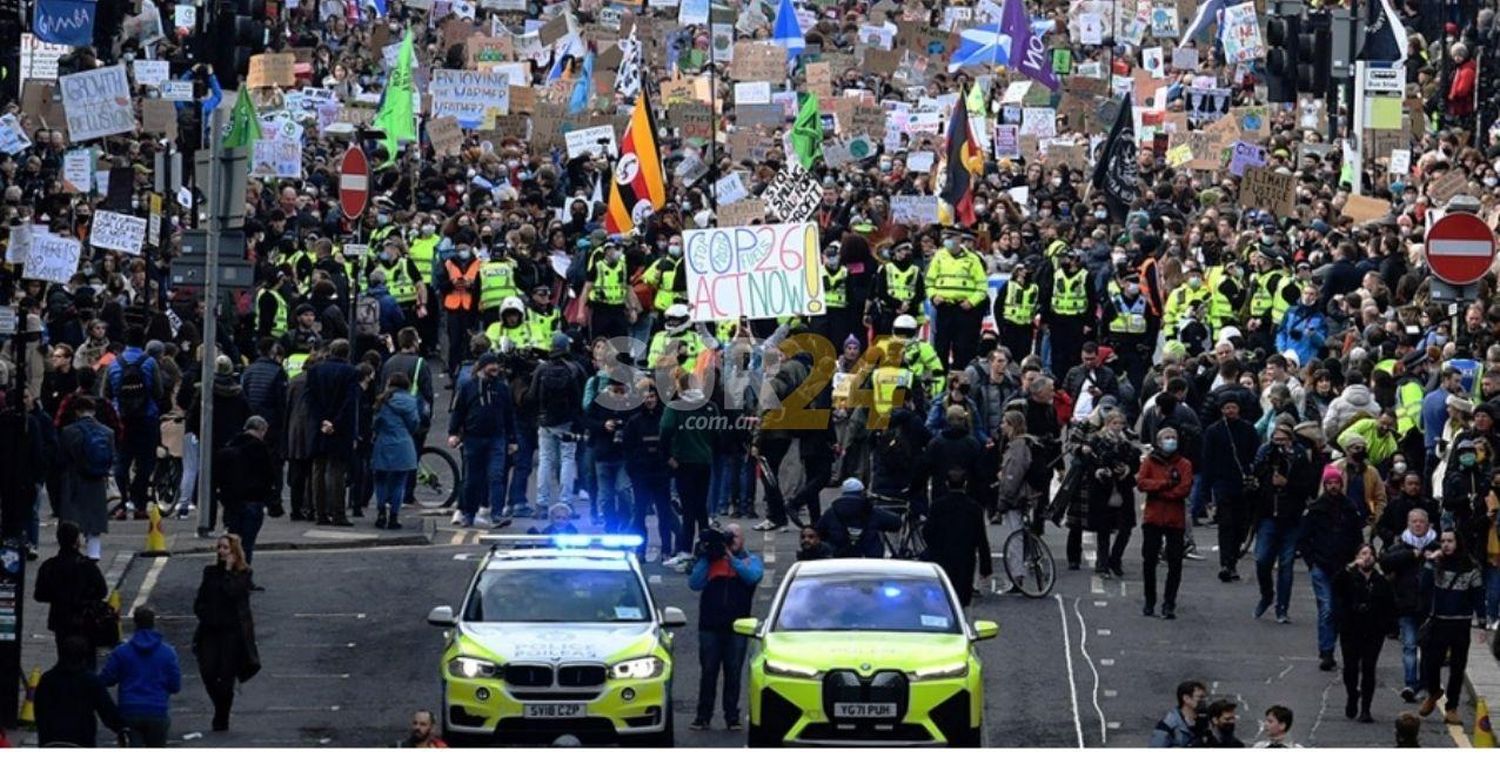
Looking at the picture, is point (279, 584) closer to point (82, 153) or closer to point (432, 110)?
point (82, 153)

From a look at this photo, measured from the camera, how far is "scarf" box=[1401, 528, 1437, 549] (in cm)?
2627

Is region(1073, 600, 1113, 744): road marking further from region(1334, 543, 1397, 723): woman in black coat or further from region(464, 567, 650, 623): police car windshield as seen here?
region(464, 567, 650, 623): police car windshield

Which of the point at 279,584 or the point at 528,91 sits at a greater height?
the point at 528,91

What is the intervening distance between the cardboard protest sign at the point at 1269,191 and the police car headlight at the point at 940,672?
21460 mm

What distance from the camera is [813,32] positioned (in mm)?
64688

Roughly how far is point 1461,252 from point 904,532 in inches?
192

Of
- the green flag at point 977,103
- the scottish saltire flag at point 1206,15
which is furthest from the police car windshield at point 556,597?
the scottish saltire flag at point 1206,15

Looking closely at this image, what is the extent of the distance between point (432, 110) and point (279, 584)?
2383 cm

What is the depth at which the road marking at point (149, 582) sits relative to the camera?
2903 centimetres

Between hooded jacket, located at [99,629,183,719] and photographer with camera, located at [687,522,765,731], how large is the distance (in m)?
3.62

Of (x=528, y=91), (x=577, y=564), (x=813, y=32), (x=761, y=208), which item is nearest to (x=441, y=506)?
(x=761, y=208)

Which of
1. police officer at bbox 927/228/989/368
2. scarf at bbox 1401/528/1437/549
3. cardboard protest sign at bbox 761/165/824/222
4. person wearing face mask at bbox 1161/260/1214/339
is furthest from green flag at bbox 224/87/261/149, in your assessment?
scarf at bbox 1401/528/1437/549

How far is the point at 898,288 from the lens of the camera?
Result: 38812 mm

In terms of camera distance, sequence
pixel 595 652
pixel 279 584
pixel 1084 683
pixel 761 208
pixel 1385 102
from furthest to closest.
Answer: pixel 1385 102 → pixel 761 208 → pixel 279 584 → pixel 1084 683 → pixel 595 652
